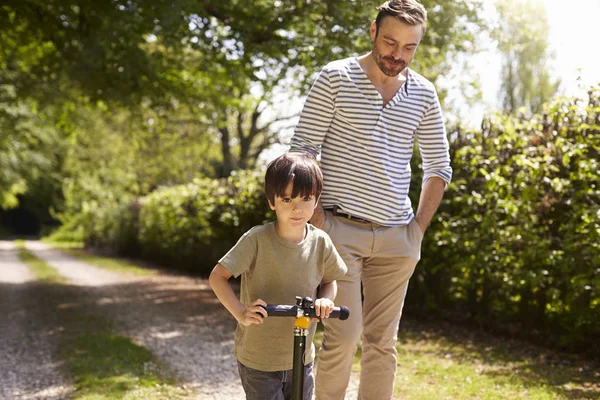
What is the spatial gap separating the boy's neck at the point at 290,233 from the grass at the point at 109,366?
Answer: 8.92ft

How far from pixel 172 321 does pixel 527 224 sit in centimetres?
458

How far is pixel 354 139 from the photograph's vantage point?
3215 millimetres

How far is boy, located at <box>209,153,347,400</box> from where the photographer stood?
8.87 feet

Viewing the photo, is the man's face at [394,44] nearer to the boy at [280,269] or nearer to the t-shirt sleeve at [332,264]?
the boy at [280,269]

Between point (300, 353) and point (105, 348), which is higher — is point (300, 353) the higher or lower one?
the higher one

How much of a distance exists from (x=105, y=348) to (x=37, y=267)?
11.6m

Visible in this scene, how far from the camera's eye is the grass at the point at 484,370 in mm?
5238

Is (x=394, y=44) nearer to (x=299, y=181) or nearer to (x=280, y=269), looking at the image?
(x=299, y=181)

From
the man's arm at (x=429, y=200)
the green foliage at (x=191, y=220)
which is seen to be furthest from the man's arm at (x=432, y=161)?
the green foliage at (x=191, y=220)

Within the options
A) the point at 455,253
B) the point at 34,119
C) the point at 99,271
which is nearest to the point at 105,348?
the point at 455,253

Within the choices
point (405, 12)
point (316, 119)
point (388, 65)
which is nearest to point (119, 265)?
point (316, 119)

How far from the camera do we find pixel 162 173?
25.2 m

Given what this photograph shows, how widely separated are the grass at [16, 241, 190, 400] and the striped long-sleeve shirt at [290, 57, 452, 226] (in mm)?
2647

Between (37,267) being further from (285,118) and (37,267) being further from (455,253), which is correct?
(455,253)
